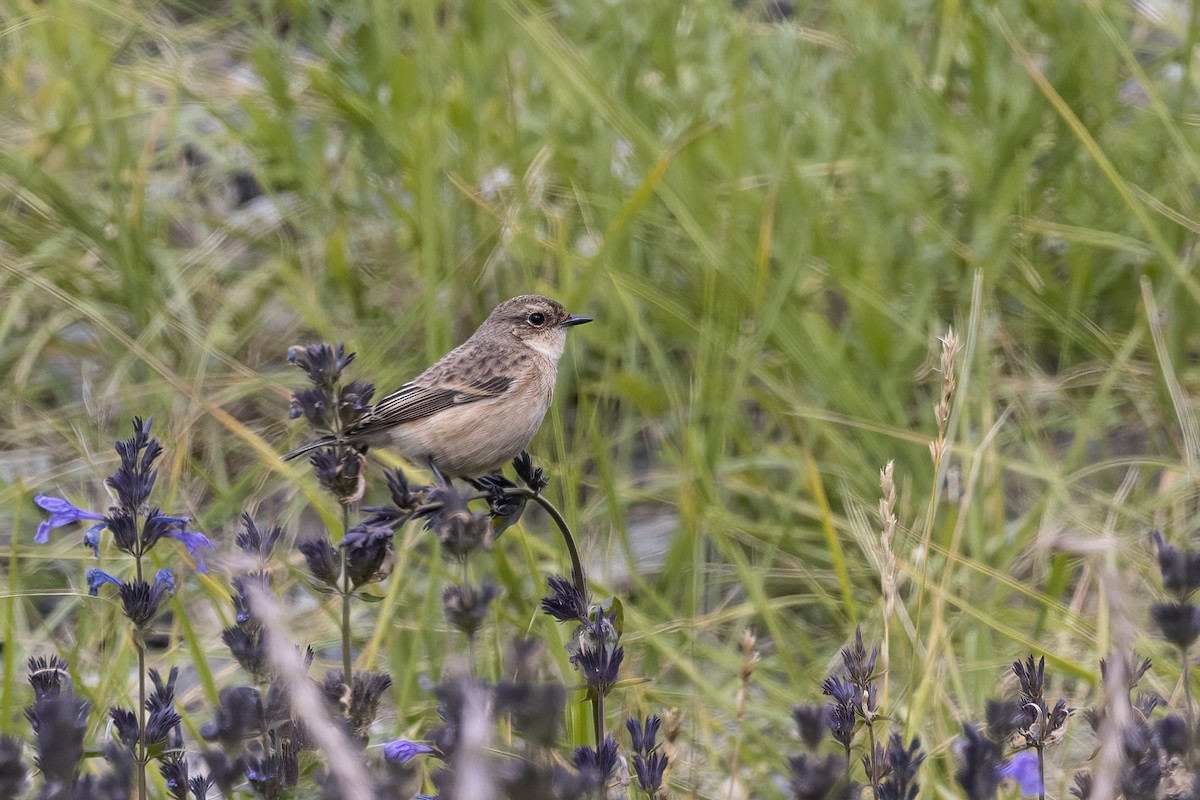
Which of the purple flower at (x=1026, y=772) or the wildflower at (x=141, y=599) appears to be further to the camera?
the purple flower at (x=1026, y=772)

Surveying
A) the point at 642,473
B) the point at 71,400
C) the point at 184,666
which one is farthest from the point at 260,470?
the point at 642,473

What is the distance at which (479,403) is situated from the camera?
3.98m

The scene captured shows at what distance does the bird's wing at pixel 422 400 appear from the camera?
159 inches

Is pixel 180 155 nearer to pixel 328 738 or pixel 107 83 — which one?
pixel 107 83

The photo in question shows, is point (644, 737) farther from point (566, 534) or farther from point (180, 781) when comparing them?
point (180, 781)

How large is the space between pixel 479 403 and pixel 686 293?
7.88 feet

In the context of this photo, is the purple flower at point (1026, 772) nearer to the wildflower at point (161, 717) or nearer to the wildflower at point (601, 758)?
the wildflower at point (601, 758)

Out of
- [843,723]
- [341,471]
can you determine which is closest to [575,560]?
[341,471]

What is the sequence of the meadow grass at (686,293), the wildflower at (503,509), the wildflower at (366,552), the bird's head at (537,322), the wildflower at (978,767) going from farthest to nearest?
the meadow grass at (686,293)
the bird's head at (537,322)
the wildflower at (503,509)
the wildflower at (366,552)
the wildflower at (978,767)

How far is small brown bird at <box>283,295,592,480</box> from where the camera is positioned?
3.81 metres

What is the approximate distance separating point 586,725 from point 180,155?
564cm

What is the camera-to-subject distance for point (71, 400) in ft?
20.6

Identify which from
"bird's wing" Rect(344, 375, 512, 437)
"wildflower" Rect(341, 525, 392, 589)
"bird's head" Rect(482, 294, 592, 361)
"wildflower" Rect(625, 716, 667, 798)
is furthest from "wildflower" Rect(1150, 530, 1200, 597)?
"bird's head" Rect(482, 294, 592, 361)

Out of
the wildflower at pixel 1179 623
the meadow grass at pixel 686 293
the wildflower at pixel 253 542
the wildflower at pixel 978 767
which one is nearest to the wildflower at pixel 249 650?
the wildflower at pixel 253 542
